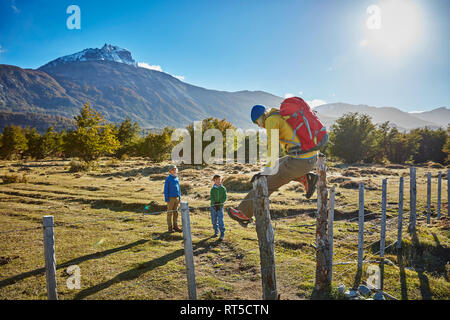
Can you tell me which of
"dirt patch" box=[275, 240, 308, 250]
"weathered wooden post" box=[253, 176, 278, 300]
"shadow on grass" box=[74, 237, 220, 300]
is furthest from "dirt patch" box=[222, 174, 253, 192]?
"weathered wooden post" box=[253, 176, 278, 300]

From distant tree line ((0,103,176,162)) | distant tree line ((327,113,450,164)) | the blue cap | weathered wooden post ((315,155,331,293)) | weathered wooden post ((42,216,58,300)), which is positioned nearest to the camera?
weathered wooden post ((42,216,58,300))

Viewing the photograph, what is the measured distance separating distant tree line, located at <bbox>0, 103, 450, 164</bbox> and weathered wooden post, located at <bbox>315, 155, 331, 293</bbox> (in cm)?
3884

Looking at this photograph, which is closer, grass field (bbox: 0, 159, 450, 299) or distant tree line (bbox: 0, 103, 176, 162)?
grass field (bbox: 0, 159, 450, 299)

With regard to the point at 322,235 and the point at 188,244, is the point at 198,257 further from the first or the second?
the point at 322,235

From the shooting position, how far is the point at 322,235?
5191 millimetres

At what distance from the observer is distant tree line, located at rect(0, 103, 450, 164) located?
39.5 metres

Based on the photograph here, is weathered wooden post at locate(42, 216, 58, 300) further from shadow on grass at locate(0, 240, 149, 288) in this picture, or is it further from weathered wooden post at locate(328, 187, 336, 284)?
weathered wooden post at locate(328, 187, 336, 284)

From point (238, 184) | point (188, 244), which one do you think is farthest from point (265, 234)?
point (238, 184)

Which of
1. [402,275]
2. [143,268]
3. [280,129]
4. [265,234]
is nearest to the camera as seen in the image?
[265,234]

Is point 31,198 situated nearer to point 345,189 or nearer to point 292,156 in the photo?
point 292,156

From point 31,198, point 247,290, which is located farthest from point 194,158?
point 247,290

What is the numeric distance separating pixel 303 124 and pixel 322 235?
2.47m

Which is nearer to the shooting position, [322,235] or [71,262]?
[322,235]

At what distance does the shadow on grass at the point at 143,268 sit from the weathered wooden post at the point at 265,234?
3.67 m
